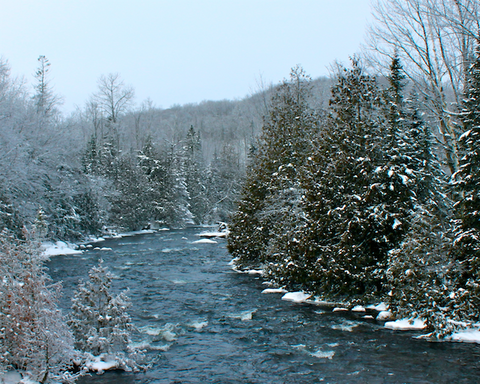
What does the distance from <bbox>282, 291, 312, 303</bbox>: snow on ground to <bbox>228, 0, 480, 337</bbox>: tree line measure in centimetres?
32

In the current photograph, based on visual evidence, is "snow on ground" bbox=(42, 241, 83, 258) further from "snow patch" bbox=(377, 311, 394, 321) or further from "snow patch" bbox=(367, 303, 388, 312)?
"snow patch" bbox=(377, 311, 394, 321)

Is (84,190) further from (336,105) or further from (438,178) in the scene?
(438,178)

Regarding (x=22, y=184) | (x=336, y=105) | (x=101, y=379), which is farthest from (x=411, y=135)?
(x=22, y=184)

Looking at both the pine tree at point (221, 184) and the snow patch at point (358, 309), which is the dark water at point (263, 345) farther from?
the pine tree at point (221, 184)

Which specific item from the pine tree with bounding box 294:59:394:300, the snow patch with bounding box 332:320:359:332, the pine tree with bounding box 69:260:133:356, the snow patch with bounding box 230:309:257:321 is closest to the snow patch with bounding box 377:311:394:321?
the snow patch with bounding box 332:320:359:332

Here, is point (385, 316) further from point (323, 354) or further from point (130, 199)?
point (130, 199)

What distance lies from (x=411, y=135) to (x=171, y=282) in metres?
11.6

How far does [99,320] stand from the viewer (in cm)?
877

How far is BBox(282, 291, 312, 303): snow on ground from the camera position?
49.5 ft

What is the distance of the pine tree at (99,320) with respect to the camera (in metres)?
8.58

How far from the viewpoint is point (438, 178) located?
15367 mm

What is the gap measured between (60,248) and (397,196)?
23.5 meters

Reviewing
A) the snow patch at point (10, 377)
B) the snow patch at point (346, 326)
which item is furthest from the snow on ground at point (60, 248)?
the snow patch at point (10, 377)

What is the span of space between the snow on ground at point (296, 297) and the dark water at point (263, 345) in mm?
399
